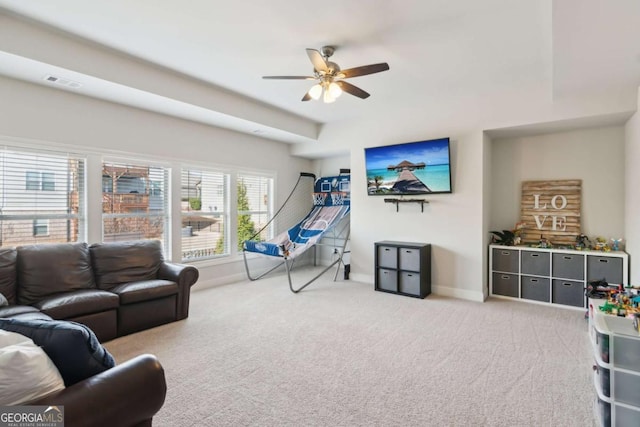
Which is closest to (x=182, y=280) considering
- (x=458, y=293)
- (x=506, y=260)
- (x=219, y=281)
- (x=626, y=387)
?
(x=219, y=281)

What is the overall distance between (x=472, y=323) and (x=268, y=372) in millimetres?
2312

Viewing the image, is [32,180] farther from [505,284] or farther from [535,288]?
[535,288]

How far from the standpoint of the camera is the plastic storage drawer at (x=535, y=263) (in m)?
4.12

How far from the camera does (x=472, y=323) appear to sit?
3.53m

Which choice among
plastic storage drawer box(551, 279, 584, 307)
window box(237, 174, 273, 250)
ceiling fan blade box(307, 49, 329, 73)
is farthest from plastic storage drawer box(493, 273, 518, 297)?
window box(237, 174, 273, 250)

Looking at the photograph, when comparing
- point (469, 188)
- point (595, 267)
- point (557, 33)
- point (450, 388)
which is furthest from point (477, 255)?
point (557, 33)

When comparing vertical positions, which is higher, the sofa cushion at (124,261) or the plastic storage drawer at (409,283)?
the sofa cushion at (124,261)

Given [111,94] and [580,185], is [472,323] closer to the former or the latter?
[580,185]

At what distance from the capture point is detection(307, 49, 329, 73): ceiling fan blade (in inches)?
106

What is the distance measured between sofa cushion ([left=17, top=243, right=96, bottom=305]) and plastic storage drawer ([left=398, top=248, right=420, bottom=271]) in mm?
3781

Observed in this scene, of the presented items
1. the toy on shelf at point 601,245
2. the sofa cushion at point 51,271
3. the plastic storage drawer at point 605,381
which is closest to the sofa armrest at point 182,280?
the sofa cushion at point 51,271

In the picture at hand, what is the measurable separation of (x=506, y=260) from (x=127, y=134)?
5289mm

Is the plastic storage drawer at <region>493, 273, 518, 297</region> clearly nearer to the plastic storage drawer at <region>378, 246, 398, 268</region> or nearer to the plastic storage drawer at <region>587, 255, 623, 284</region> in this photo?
the plastic storage drawer at <region>587, 255, 623, 284</region>

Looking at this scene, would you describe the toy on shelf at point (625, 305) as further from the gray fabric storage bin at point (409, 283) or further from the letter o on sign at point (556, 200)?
the gray fabric storage bin at point (409, 283)
